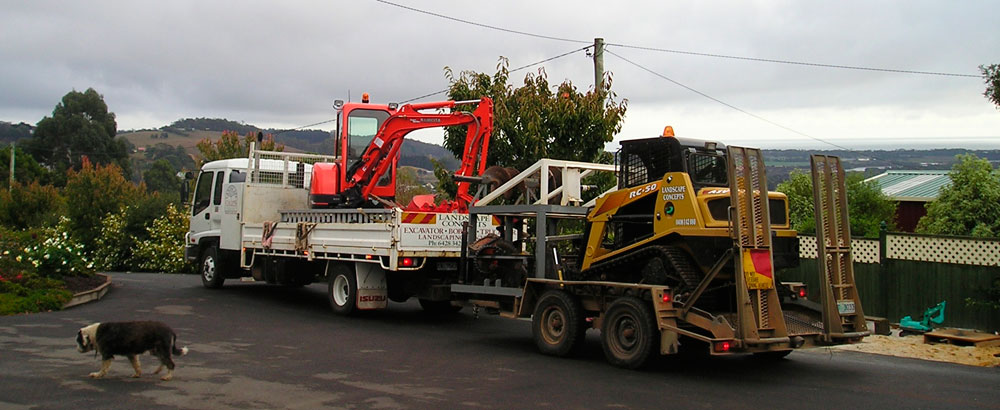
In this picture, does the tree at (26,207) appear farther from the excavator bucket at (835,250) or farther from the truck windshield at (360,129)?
the excavator bucket at (835,250)

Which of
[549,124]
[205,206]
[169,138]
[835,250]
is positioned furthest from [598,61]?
[169,138]

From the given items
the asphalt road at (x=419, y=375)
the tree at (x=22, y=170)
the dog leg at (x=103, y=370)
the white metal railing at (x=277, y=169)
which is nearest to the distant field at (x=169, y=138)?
the tree at (x=22, y=170)

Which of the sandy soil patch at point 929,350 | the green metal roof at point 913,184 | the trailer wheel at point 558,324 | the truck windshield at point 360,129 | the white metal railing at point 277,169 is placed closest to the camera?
the trailer wheel at point 558,324

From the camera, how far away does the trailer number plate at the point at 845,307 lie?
30.9 feet

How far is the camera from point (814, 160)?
959cm

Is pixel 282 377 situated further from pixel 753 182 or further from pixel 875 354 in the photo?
pixel 875 354

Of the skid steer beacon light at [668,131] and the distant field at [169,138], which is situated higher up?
the distant field at [169,138]

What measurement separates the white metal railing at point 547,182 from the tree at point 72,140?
77.3m

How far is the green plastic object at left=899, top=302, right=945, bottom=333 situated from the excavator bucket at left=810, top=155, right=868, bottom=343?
167 inches

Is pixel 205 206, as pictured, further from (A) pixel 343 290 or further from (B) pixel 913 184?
(B) pixel 913 184

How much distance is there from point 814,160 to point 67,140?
86.1 metres

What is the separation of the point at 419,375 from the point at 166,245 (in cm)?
2208

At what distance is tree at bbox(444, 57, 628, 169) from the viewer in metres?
16.4

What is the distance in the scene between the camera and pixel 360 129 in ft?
50.9
